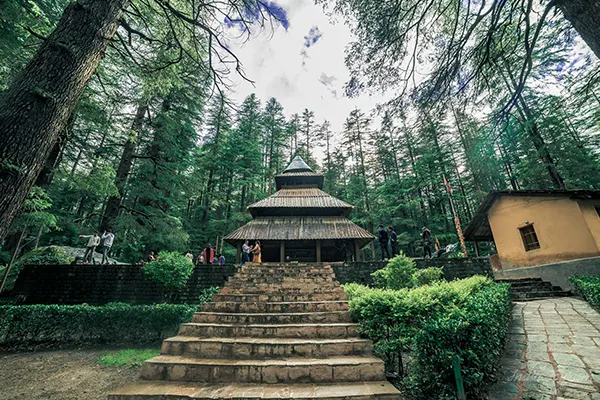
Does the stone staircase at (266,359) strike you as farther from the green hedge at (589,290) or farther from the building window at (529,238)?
the building window at (529,238)

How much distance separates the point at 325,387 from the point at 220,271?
7334 mm

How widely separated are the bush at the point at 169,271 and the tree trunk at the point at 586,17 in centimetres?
1048

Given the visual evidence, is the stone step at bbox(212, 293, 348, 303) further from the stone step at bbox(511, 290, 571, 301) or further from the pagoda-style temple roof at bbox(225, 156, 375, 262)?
the stone step at bbox(511, 290, 571, 301)

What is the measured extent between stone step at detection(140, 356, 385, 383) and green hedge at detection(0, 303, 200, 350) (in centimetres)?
428

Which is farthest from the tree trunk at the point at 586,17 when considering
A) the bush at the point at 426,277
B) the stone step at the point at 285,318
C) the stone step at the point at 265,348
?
the bush at the point at 426,277

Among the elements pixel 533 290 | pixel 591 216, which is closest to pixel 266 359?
pixel 533 290

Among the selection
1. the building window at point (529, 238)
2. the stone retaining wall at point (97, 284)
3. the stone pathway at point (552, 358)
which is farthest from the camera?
the building window at point (529, 238)

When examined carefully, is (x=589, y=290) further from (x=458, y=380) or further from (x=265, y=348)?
(x=265, y=348)

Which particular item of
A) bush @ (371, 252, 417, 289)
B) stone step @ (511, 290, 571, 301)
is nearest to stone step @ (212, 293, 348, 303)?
bush @ (371, 252, 417, 289)

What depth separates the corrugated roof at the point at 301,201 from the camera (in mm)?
14461

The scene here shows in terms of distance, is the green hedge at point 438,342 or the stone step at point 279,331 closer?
the green hedge at point 438,342

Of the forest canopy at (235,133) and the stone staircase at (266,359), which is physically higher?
the forest canopy at (235,133)

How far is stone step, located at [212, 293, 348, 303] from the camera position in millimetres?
5957

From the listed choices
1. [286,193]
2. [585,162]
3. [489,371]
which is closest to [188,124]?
[286,193]
